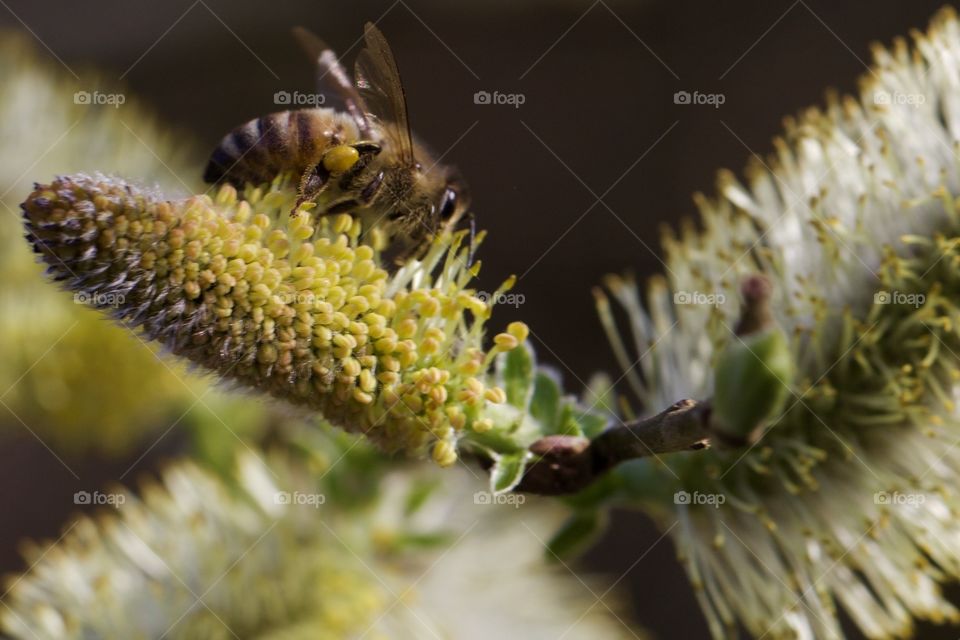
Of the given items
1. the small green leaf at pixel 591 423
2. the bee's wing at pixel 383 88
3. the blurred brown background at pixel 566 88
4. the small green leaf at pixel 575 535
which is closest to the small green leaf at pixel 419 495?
the small green leaf at pixel 575 535

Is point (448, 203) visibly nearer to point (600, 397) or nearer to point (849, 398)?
point (600, 397)

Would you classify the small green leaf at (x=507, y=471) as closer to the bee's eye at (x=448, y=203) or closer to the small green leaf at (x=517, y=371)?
the small green leaf at (x=517, y=371)

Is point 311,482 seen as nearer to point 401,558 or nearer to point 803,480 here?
point 401,558

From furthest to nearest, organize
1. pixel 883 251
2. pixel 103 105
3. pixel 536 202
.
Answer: pixel 536 202, pixel 103 105, pixel 883 251

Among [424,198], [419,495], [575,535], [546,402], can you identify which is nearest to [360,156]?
[424,198]

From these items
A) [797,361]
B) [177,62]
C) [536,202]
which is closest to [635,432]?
[797,361]

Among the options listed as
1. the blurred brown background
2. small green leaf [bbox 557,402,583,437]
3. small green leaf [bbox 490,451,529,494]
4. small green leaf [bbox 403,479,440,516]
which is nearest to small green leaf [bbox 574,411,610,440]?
small green leaf [bbox 557,402,583,437]

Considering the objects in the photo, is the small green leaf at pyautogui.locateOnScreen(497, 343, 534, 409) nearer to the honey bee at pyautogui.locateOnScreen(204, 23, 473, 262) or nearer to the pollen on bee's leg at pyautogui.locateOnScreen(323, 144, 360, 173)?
the honey bee at pyautogui.locateOnScreen(204, 23, 473, 262)
